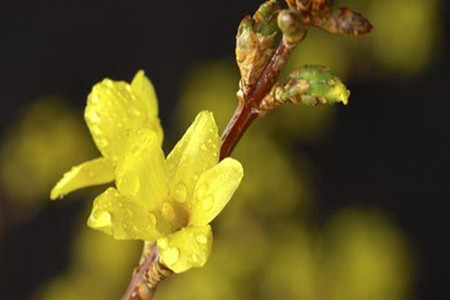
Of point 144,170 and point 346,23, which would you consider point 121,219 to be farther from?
point 346,23

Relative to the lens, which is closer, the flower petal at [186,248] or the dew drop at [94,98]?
the flower petal at [186,248]

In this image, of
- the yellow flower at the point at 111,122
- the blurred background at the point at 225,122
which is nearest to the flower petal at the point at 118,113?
the yellow flower at the point at 111,122

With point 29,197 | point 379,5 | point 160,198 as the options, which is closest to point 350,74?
point 379,5

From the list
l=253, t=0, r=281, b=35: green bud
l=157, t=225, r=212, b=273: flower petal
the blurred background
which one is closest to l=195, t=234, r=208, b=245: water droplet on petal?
l=157, t=225, r=212, b=273: flower petal

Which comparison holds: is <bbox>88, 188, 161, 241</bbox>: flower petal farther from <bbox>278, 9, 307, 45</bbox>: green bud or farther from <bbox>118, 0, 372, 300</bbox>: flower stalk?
<bbox>278, 9, 307, 45</bbox>: green bud

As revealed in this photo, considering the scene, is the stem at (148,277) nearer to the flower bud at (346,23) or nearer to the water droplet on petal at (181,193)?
the water droplet on petal at (181,193)

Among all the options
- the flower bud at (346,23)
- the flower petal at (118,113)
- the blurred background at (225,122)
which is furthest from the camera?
the blurred background at (225,122)

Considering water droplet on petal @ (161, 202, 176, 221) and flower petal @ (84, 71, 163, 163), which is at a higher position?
flower petal @ (84, 71, 163, 163)
